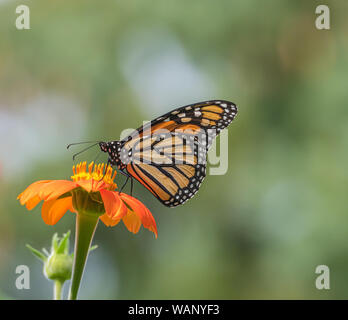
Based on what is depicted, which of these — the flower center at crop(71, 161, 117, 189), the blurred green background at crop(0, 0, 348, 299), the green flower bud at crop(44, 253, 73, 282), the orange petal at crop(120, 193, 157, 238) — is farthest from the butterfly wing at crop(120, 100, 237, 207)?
the blurred green background at crop(0, 0, 348, 299)

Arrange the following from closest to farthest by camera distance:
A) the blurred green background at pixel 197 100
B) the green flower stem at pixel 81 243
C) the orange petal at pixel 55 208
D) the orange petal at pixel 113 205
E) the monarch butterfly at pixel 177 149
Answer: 1. the green flower stem at pixel 81 243
2. the orange petal at pixel 113 205
3. the orange petal at pixel 55 208
4. the monarch butterfly at pixel 177 149
5. the blurred green background at pixel 197 100

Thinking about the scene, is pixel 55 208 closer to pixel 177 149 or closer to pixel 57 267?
pixel 57 267

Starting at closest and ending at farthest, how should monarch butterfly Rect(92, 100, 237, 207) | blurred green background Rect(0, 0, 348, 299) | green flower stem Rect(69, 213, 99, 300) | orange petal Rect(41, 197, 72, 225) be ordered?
green flower stem Rect(69, 213, 99, 300)
orange petal Rect(41, 197, 72, 225)
monarch butterfly Rect(92, 100, 237, 207)
blurred green background Rect(0, 0, 348, 299)

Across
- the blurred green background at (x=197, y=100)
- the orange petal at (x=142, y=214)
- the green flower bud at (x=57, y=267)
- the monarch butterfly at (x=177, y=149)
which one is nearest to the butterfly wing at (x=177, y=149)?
the monarch butterfly at (x=177, y=149)

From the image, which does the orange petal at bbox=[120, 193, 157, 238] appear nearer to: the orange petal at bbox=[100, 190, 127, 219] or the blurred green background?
the orange petal at bbox=[100, 190, 127, 219]

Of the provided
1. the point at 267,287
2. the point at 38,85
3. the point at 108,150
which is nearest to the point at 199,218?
the point at 267,287

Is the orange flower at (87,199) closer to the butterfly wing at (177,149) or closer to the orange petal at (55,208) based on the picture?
the orange petal at (55,208)

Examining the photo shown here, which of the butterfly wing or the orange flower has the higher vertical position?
the butterfly wing
